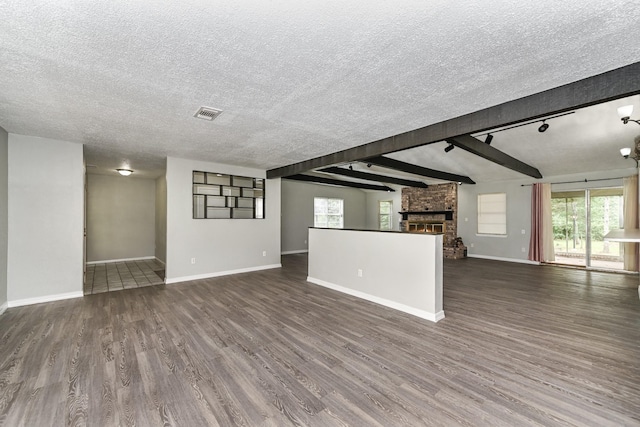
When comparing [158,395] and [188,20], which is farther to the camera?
[158,395]

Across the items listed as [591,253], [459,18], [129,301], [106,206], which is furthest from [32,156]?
[591,253]

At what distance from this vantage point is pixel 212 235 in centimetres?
593

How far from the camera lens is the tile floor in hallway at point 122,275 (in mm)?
5096

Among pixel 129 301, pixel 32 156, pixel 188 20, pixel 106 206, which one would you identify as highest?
pixel 188 20

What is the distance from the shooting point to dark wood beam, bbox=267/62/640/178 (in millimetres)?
2117

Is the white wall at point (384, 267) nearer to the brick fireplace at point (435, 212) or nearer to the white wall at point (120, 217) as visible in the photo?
the brick fireplace at point (435, 212)

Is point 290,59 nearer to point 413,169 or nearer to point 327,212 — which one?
point 413,169

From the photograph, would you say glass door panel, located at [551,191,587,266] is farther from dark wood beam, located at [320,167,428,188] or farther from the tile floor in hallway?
the tile floor in hallway

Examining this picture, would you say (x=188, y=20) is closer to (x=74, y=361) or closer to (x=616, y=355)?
(x=74, y=361)

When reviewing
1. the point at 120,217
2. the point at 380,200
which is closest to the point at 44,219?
the point at 120,217

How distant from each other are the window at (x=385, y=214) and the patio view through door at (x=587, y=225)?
5298 mm

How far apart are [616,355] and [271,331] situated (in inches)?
133

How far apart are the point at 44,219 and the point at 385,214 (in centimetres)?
1035

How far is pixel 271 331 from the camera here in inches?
123
